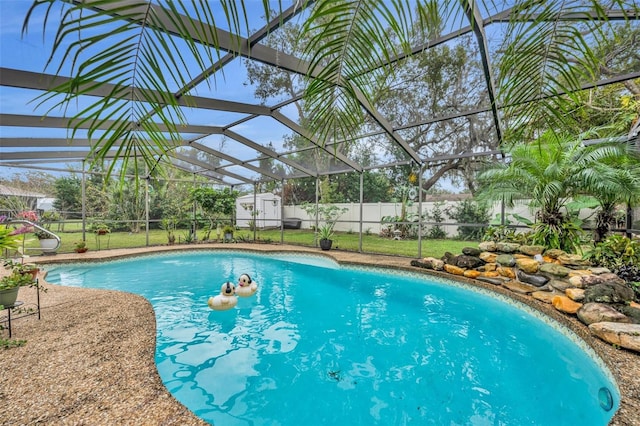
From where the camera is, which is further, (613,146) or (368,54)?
(613,146)

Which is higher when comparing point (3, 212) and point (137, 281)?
point (3, 212)

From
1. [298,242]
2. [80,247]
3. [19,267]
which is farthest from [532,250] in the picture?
[80,247]

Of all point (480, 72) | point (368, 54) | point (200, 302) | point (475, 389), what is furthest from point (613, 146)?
point (200, 302)

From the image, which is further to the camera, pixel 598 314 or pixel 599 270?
pixel 599 270

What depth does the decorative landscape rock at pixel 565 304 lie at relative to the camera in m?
3.74

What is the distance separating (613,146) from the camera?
15.8 feet

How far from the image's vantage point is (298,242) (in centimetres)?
1148

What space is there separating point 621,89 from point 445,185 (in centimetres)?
413

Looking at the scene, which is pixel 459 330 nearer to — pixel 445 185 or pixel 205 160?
pixel 445 185

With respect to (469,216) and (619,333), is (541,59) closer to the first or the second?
(619,333)

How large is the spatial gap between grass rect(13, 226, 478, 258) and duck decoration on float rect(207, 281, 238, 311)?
202 inches

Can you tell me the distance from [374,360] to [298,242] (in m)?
8.31

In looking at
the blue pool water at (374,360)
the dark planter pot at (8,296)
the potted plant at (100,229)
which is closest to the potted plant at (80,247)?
the potted plant at (100,229)

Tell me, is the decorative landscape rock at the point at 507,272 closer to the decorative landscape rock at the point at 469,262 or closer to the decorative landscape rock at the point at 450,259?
the decorative landscape rock at the point at 469,262
